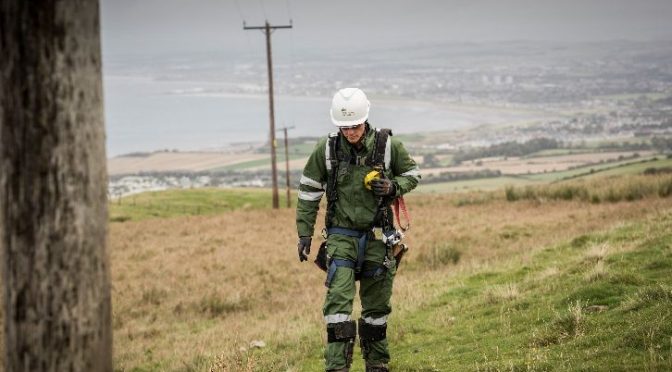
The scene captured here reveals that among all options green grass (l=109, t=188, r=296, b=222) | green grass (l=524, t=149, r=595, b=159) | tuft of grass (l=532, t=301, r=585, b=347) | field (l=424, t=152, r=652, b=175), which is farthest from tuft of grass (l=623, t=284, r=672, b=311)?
green grass (l=524, t=149, r=595, b=159)

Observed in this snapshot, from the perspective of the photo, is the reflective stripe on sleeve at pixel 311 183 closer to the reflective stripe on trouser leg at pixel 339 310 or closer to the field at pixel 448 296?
the reflective stripe on trouser leg at pixel 339 310

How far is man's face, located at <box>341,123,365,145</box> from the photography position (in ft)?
22.6

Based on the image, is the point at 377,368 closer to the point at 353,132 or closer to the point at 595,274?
the point at 353,132

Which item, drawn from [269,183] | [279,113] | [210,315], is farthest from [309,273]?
[279,113]

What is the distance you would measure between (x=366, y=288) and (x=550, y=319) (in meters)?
2.19

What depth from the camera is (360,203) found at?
6922 mm

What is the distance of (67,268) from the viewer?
10.1ft

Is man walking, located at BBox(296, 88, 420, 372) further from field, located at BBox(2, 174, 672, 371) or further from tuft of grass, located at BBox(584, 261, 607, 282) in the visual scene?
tuft of grass, located at BBox(584, 261, 607, 282)

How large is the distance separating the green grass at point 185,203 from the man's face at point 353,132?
94.6 ft

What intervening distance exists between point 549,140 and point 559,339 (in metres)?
90.0

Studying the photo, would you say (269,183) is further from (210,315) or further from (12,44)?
(12,44)

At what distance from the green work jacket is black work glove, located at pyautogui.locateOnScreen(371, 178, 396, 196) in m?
0.13

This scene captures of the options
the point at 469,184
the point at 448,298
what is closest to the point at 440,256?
the point at 448,298

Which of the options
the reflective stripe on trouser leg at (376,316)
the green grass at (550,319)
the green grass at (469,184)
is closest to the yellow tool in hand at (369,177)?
the reflective stripe on trouser leg at (376,316)
